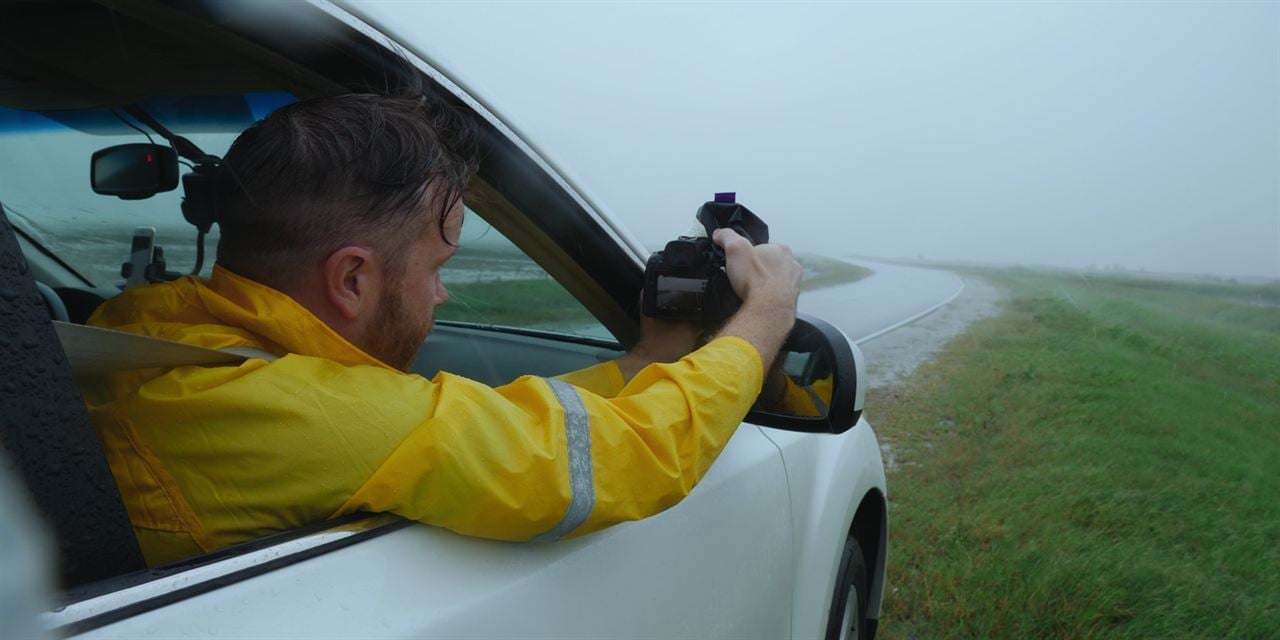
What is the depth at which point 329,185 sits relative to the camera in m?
1.35

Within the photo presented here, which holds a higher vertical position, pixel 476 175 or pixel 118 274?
pixel 476 175

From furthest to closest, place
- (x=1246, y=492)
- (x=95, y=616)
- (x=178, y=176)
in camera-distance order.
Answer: (x=1246, y=492), (x=178, y=176), (x=95, y=616)

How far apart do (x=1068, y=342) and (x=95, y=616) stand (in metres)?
16.5

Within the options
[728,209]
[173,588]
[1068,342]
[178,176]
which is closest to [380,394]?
[173,588]

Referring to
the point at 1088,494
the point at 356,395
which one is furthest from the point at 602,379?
the point at 1088,494

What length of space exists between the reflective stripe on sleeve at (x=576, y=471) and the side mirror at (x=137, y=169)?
138 cm

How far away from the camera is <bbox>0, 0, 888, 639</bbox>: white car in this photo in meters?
0.92

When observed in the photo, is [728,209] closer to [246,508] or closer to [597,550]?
[597,550]

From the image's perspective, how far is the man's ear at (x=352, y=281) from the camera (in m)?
1.34

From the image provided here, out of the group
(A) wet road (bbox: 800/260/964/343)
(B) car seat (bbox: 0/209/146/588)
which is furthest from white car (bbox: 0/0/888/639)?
(A) wet road (bbox: 800/260/964/343)

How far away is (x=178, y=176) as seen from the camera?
2.16 meters

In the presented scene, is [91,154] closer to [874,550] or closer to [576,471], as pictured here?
[576,471]

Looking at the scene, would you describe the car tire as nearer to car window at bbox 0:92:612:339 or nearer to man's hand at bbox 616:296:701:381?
man's hand at bbox 616:296:701:381

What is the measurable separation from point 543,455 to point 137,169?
1511mm
